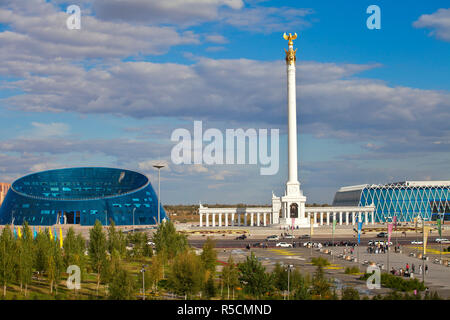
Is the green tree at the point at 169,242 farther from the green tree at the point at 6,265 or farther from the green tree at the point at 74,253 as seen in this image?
the green tree at the point at 6,265

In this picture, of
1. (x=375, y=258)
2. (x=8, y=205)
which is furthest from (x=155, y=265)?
(x=8, y=205)

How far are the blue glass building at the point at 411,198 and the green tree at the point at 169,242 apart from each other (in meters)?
108

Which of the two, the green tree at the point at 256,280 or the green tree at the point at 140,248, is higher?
the green tree at the point at 256,280

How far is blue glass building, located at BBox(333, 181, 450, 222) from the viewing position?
162250mm

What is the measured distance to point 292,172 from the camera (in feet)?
410

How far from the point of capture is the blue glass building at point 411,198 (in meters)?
162

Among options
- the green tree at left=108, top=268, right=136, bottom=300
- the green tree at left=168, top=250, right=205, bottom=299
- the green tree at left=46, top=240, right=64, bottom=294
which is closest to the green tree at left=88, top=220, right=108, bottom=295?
the green tree at left=46, top=240, right=64, bottom=294

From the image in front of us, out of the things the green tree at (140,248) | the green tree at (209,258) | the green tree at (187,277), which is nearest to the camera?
the green tree at (187,277)

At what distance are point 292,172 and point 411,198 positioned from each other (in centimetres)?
5323

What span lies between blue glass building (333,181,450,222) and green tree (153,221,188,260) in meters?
108

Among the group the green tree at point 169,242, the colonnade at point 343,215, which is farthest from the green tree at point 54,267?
the colonnade at point 343,215

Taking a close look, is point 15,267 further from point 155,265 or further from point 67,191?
point 67,191

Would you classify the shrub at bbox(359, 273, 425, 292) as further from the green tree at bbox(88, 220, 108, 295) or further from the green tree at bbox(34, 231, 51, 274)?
the green tree at bbox(34, 231, 51, 274)

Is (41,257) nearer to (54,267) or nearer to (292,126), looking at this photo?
(54,267)
